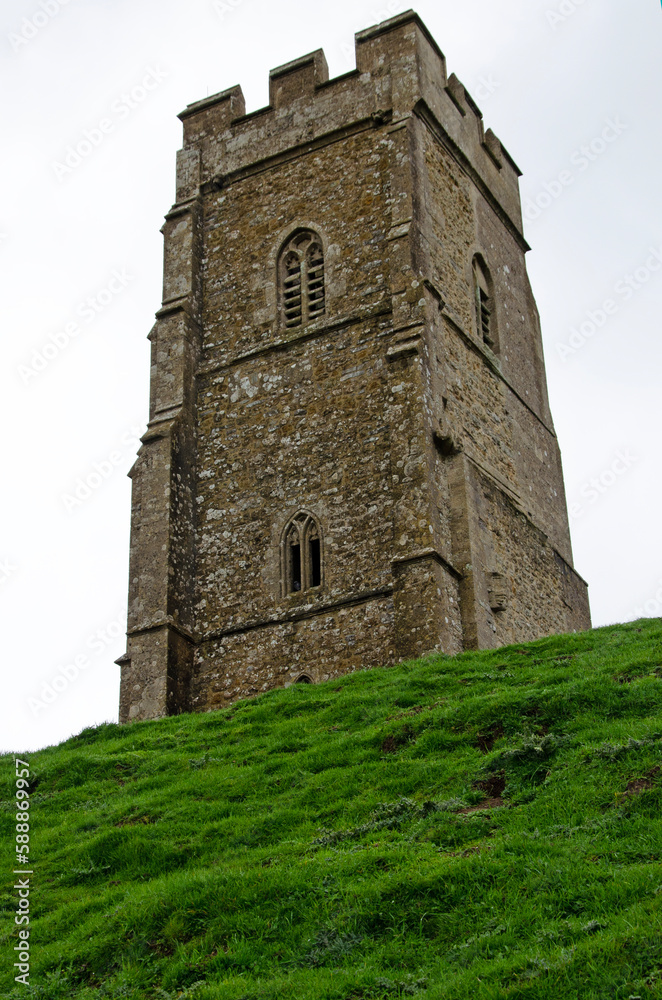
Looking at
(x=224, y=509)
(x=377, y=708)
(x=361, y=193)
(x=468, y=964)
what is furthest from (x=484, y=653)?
(x=361, y=193)

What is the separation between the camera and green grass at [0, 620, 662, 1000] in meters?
9.91

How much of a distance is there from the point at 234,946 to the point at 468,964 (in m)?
2.12

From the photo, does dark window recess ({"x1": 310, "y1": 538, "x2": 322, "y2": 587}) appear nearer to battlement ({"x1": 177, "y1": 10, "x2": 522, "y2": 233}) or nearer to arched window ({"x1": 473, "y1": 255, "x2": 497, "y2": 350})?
arched window ({"x1": 473, "y1": 255, "x2": 497, "y2": 350})

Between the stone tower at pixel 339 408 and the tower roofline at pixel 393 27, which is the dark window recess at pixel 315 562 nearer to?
the stone tower at pixel 339 408

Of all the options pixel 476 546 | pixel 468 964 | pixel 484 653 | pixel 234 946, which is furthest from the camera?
pixel 476 546

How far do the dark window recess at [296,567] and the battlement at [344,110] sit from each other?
8553 millimetres

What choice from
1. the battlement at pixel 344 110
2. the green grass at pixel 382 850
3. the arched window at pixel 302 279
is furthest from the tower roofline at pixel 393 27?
the green grass at pixel 382 850

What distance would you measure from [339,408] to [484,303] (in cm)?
555

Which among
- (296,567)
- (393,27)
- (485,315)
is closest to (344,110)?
(393,27)

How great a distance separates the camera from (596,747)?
1294 centimetres

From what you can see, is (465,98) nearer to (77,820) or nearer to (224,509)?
(224,509)

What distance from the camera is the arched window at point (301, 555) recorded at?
2353cm

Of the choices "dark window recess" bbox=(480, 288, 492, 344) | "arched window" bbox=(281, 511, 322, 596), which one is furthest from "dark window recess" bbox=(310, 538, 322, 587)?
"dark window recess" bbox=(480, 288, 492, 344)

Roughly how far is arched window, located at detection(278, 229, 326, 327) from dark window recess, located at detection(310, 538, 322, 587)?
15.0ft
